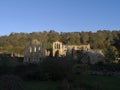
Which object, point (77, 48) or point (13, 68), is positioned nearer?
point (13, 68)

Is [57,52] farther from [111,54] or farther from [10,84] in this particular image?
[10,84]

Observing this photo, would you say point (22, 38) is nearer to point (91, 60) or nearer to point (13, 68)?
point (91, 60)

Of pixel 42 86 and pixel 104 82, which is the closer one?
pixel 42 86

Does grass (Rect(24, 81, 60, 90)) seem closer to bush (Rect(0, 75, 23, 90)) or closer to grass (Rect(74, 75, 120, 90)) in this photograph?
grass (Rect(74, 75, 120, 90))

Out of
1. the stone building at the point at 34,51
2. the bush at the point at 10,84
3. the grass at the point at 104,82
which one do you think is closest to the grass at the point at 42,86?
the grass at the point at 104,82

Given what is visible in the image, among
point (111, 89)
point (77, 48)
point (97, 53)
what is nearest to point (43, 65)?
point (111, 89)

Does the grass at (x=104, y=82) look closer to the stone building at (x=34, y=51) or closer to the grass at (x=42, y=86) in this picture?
the grass at (x=42, y=86)

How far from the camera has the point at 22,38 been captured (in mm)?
149250

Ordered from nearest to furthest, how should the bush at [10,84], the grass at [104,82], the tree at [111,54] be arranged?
1. the bush at [10,84]
2. the grass at [104,82]
3. the tree at [111,54]

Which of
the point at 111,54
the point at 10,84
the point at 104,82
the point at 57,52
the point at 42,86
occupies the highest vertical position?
the point at 57,52

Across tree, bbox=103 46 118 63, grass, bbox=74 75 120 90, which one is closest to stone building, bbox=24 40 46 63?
tree, bbox=103 46 118 63

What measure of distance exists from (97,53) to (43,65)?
47.5 m

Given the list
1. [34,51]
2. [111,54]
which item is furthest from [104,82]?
[34,51]

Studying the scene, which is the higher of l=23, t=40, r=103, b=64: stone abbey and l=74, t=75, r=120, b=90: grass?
l=23, t=40, r=103, b=64: stone abbey
